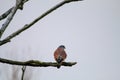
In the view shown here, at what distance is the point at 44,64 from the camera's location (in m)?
0.29

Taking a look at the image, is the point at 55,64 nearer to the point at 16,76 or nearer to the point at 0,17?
the point at 0,17

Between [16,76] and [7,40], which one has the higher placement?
[16,76]

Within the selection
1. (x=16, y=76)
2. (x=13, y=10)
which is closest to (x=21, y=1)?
(x=13, y=10)

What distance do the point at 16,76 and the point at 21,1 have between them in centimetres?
386

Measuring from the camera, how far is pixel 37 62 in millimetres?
301

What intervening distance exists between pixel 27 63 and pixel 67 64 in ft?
0.20

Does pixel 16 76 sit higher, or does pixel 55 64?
pixel 16 76

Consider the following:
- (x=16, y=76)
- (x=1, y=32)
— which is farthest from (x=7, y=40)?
(x=16, y=76)

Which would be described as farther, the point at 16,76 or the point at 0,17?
the point at 16,76

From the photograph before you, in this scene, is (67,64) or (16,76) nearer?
(67,64)

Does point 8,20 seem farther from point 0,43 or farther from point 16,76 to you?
point 16,76

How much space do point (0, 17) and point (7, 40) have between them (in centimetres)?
4

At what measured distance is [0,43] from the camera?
292 millimetres

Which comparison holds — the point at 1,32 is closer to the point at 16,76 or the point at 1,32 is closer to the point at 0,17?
the point at 0,17
